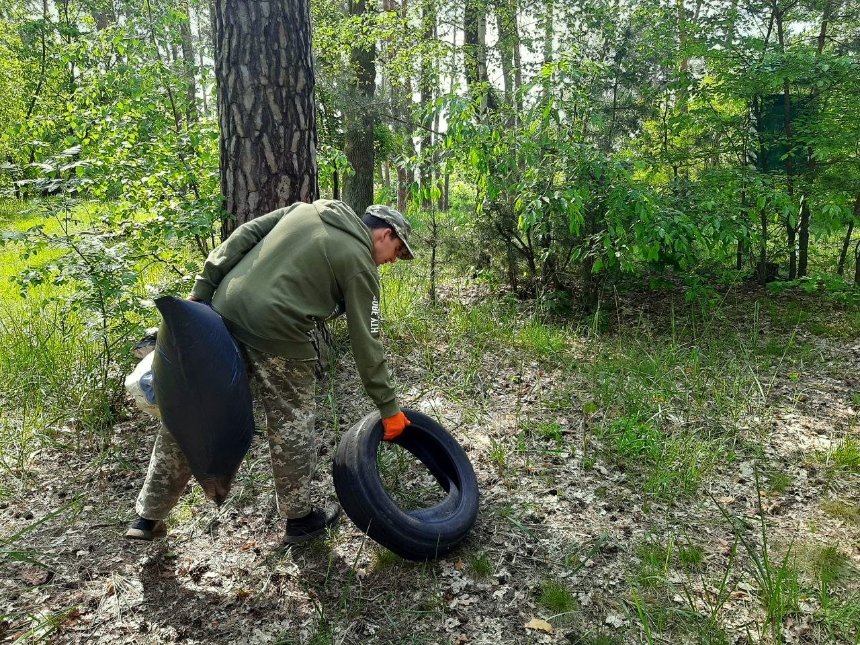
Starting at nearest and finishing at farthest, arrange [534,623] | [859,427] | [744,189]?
[534,623]
[859,427]
[744,189]

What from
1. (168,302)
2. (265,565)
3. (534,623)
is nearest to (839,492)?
(534,623)

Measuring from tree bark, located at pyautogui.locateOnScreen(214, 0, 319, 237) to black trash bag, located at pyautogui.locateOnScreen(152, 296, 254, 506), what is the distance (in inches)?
69.0

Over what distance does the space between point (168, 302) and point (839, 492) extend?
4067 millimetres

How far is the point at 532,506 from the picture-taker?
3.33 metres

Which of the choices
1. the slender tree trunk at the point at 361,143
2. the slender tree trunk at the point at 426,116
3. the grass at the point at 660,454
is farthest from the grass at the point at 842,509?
the slender tree trunk at the point at 361,143

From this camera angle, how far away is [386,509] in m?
2.71

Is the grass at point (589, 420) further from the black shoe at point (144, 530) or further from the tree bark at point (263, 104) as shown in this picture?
the tree bark at point (263, 104)

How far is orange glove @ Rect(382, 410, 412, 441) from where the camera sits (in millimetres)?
2889

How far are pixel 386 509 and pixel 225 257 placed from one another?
1.56 m

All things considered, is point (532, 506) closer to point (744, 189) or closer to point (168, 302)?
point (168, 302)

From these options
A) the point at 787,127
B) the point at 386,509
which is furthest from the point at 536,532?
the point at 787,127

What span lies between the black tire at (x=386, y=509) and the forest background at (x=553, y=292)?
0.68ft

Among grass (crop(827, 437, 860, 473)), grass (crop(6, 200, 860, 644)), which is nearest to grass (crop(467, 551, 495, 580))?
grass (crop(6, 200, 860, 644))

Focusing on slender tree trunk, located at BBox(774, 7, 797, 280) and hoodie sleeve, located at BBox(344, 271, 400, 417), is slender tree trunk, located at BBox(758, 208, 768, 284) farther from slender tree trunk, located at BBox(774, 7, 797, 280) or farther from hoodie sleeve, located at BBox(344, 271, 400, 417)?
hoodie sleeve, located at BBox(344, 271, 400, 417)
